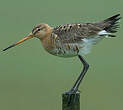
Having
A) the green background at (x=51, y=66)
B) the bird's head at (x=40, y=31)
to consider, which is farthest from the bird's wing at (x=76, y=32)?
the green background at (x=51, y=66)

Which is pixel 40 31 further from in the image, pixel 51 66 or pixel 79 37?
pixel 51 66

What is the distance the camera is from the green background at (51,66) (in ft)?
46.5

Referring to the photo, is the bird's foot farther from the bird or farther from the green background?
the green background

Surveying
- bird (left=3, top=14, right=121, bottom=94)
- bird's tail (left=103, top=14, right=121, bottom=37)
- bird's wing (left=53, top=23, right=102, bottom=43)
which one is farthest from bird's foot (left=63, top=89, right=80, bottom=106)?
bird's tail (left=103, top=14, right=121, bottom=37)

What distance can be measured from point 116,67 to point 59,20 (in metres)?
4.27

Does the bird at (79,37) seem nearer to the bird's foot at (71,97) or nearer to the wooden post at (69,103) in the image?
the bird's foot at (71,97)

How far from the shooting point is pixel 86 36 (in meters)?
10.5

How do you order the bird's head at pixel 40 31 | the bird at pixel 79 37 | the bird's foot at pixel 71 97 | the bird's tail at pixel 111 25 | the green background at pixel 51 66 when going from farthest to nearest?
A: the green background at pixel 51 66, the bird's head at pixel 40 31, the bird's tail at pixel 111 25, the bird at pixel 79 37, the bird's foot at pixel 71 97

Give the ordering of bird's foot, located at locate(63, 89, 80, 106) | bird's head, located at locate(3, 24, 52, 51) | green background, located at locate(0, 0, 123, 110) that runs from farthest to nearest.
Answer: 1. green background, located at locate(0, 0, 123, 110)
2. bird's head, located at locate(3, 24, 52, 51)
3. bird's foot, located at locate(63, 89, 80, 106)

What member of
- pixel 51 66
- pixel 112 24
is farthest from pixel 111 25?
pixel 51 66

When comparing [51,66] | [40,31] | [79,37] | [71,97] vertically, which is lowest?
[71,97]

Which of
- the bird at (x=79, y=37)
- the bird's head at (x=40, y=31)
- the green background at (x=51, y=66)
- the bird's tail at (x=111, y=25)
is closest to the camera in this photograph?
the bird at (x=79, y=37)

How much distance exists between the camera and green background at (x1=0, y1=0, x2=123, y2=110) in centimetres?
1418

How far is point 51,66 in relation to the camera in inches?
658
